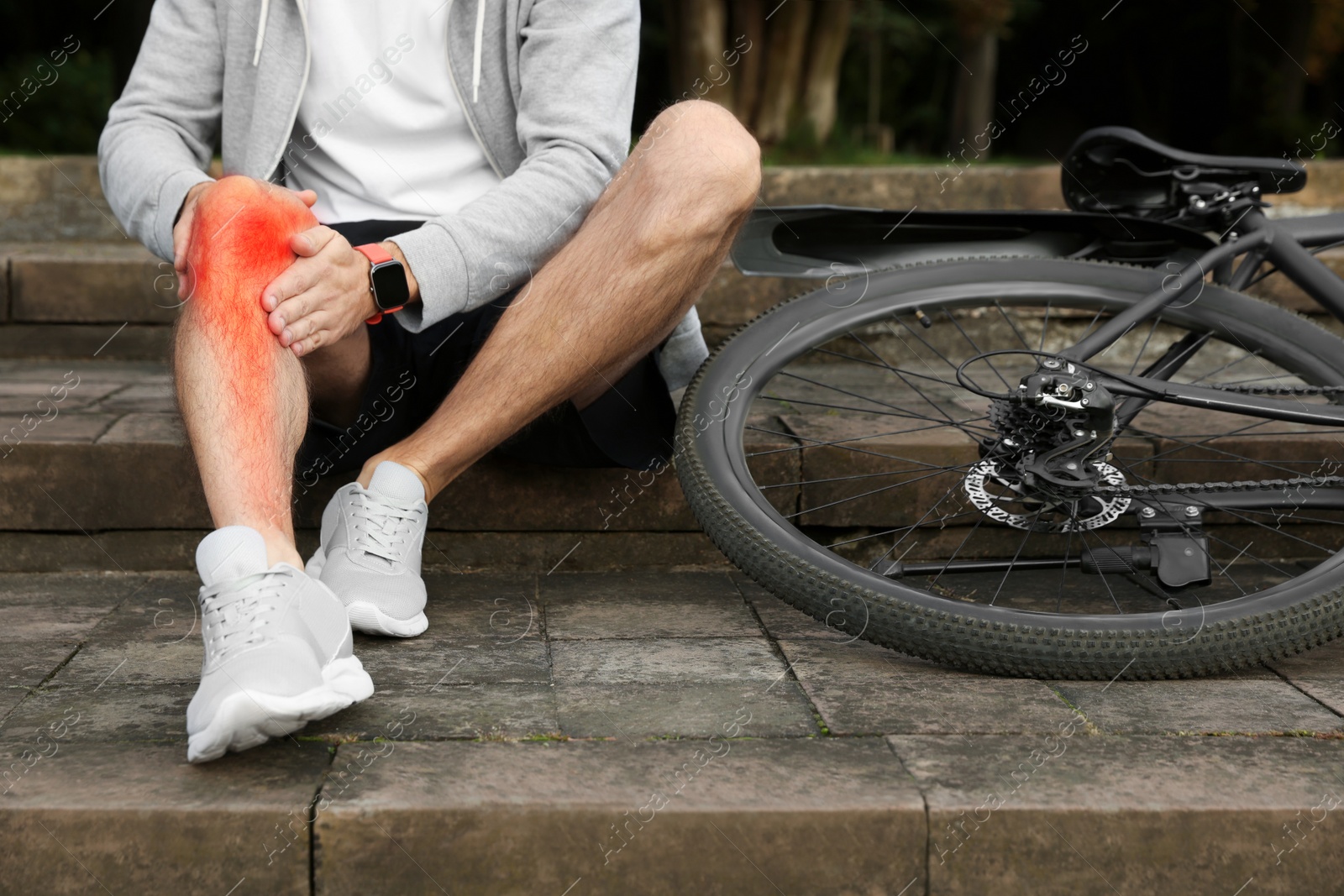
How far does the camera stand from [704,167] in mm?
1827

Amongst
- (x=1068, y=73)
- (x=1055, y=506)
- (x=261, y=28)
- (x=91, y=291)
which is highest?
(x=261, y=28)

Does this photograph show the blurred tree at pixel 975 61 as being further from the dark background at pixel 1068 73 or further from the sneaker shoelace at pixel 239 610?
the sneaker shoelace at pixel 239 610

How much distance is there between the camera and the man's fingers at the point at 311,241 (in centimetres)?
162

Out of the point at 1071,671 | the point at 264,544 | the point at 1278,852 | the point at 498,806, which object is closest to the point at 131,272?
the point at 264,544

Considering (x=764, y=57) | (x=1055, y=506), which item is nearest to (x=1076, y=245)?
(x=1055, y=506)

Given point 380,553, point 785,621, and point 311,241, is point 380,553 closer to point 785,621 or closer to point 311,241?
point 311,241

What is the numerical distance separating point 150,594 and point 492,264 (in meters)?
0.88

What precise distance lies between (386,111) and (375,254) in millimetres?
478

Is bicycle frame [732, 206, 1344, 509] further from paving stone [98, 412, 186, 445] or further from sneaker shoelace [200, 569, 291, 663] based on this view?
paving stone [98, 412, 186, 445]

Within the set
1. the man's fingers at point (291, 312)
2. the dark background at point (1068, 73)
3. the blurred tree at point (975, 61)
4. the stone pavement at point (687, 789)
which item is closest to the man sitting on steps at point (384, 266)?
the man's fingers at point (291, 312)

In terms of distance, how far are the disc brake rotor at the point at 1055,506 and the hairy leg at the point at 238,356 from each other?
1.03 metres

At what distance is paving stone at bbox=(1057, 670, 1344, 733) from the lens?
1529 millimetres

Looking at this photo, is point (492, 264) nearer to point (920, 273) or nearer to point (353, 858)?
point (920, 273)

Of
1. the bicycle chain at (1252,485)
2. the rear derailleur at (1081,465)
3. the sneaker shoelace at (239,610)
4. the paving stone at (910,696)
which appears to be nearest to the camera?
the sneaker shoelace at (239,610)
